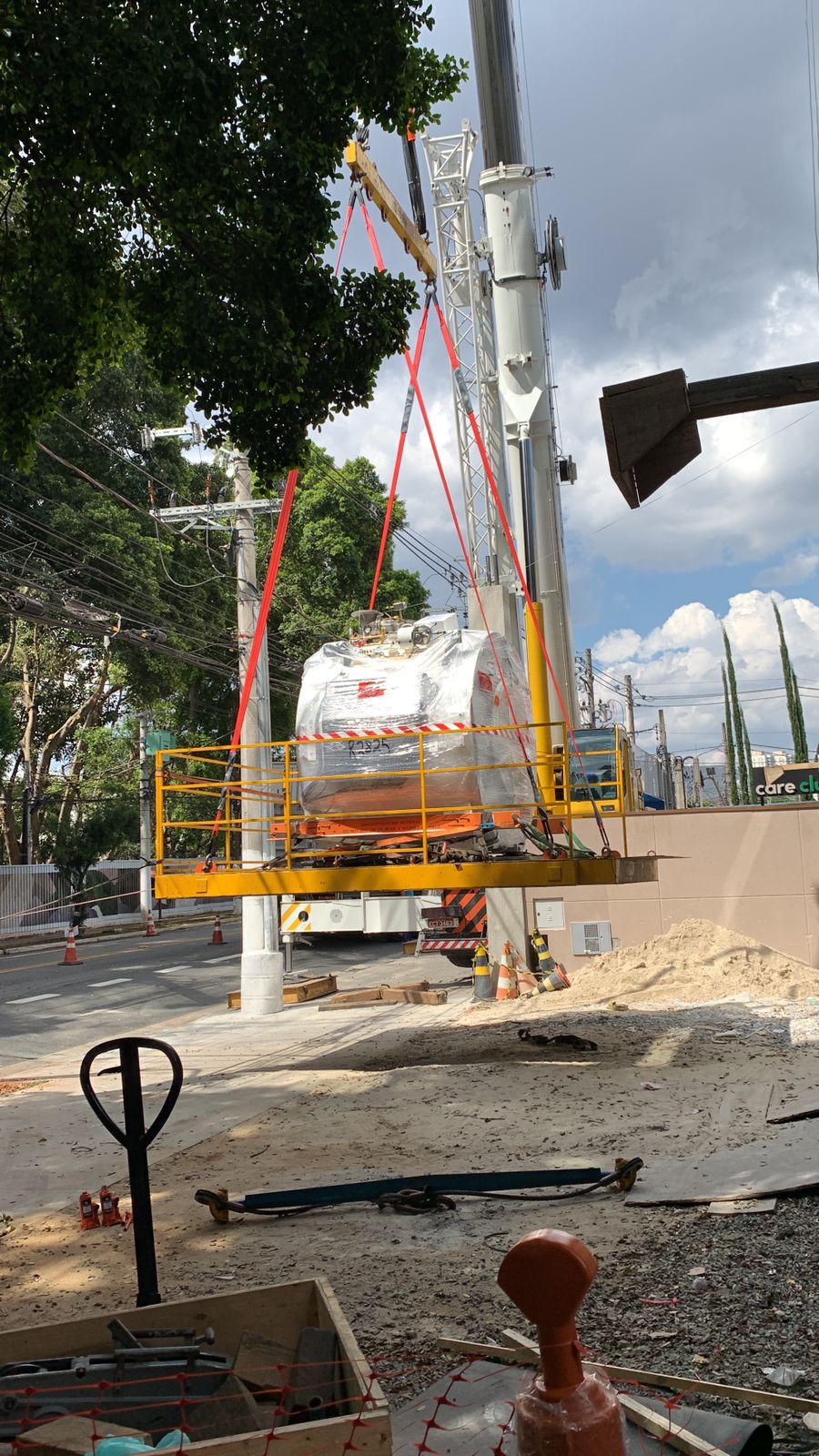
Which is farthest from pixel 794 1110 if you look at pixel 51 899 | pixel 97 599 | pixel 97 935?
pixel 51 899

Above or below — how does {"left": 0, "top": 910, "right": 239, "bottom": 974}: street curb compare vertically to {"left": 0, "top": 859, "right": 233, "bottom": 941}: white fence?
below

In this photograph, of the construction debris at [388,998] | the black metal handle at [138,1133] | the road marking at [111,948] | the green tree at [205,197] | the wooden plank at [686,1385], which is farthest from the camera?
the road marking at [111,948]

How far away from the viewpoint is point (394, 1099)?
372 inches

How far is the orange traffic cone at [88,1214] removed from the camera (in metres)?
6.44

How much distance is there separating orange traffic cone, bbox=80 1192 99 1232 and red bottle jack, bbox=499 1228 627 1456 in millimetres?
5280

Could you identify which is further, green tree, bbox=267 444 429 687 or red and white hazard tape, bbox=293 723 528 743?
green tree, bbox=267 444 429 687

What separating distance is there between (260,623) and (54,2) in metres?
5.88

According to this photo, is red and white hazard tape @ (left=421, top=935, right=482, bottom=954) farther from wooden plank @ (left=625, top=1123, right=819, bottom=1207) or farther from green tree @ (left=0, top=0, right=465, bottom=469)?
green tree @ (left=0, top=0, right=465, bottom=469)

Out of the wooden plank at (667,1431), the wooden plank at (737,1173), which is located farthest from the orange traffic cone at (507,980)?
the wooden plank at (667,1431)

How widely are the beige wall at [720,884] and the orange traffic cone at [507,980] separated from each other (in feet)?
2.08

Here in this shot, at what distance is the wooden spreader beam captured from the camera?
148 inches

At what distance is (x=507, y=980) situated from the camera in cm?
1530

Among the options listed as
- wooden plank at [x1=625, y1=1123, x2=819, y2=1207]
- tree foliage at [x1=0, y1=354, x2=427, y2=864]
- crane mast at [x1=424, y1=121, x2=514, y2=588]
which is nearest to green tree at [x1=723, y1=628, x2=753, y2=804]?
tree foliage at [x1=0, y1=354, x2=427, y2=864]

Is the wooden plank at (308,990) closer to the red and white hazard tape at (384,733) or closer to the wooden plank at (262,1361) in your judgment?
the red and white hazard tape at (384,733)
